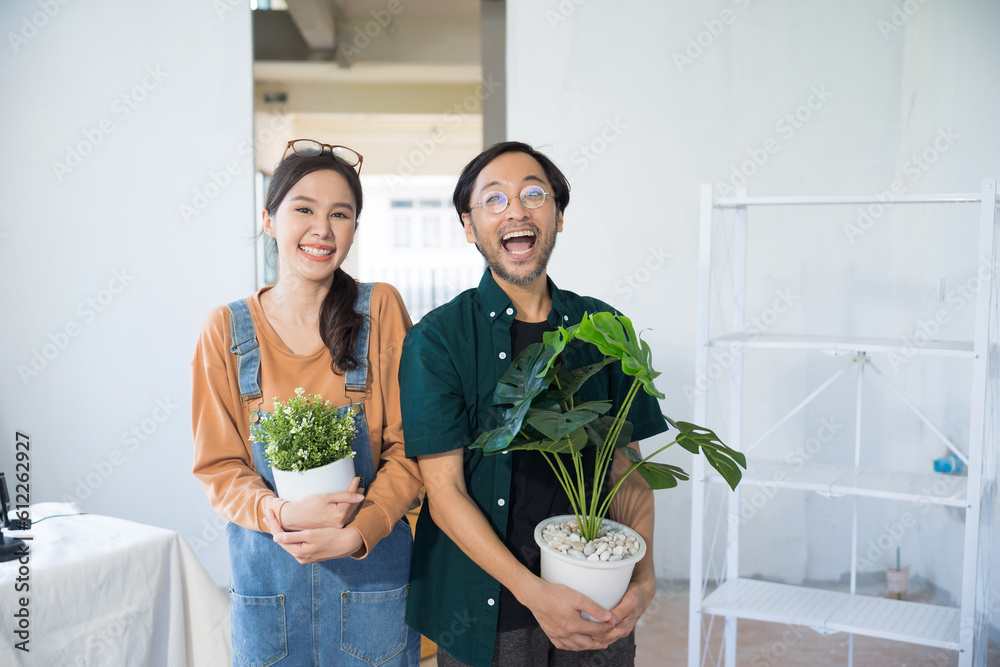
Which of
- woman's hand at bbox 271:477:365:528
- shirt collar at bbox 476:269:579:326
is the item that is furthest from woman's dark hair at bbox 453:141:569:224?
woman's hand at bbox 271:477:365:528

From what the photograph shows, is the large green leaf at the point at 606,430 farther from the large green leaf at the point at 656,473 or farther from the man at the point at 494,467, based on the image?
the man at the point at 494,467

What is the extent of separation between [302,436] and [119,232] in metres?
2.58

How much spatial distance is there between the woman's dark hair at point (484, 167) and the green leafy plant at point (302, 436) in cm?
47

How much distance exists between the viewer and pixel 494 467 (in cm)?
135

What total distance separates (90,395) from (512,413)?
9.28 feet

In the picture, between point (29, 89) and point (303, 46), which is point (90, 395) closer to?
point (29, 89)

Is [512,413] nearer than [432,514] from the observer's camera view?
Yes

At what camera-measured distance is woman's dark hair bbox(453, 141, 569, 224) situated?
1.42 meters

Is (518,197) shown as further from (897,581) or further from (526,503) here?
(897,581)

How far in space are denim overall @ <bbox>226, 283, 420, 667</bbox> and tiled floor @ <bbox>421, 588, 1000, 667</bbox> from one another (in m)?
1.51

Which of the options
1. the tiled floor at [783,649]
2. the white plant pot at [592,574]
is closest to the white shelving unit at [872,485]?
the tiled floor at [783,649]

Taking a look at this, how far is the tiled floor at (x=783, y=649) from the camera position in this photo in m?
2.79

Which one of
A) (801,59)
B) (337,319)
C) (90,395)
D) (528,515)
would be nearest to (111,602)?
(337,319)

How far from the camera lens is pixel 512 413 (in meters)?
1.20
